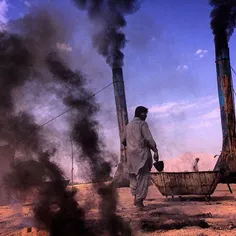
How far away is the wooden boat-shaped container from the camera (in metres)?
8.60

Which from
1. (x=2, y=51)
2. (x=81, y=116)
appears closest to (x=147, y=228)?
(x=81, y=116)

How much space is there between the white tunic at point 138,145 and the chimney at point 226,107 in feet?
25.8

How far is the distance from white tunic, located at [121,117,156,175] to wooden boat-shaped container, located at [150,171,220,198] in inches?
63.5

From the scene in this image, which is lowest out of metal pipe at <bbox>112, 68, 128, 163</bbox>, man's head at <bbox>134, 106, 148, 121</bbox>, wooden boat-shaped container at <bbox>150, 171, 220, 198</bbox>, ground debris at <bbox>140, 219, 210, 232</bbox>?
ground debris at <bbox>140, 219, 210, 232</bbox>

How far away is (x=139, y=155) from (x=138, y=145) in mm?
280

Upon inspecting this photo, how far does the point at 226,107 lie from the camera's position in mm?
14836

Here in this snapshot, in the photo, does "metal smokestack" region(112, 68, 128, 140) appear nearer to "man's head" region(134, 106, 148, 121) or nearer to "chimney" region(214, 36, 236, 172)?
"chimney" region(214, 36, 236, 172)

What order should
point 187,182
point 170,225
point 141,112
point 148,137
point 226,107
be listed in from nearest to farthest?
1. point 170,225
2. point 148,137
3. point 141,112
4. point 187,182
5. point 226,107

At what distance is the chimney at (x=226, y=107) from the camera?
1445 centimetres

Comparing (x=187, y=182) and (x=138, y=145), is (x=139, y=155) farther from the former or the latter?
(x=187, y=182)

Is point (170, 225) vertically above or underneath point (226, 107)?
underneath

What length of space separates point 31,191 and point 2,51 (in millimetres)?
3181

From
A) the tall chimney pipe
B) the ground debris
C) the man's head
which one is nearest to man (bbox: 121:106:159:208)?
the man's head

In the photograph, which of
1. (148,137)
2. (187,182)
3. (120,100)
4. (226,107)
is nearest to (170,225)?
(148,137)
